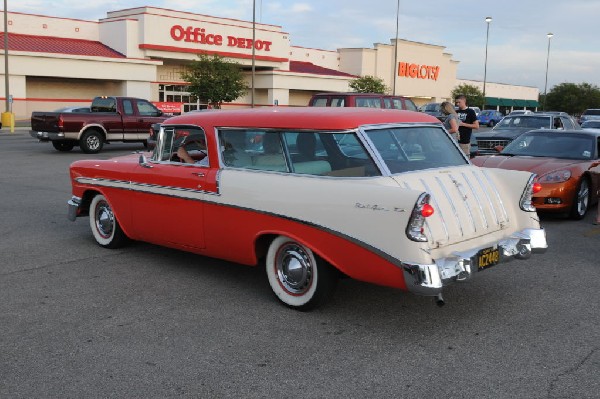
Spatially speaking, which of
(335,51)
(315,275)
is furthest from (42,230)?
(335,51)

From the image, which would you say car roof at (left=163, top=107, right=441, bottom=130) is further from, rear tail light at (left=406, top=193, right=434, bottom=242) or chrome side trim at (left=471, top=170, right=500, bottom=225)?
rear tail light at (left=406, top=193, right=434, bottom=242)

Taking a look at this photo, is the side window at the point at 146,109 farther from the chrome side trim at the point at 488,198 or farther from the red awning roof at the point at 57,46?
the red awning roof at the point at 57,46

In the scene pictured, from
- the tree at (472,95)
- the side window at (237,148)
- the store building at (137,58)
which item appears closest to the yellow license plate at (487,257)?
the side window at (237,148)

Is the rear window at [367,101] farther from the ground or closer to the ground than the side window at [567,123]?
farther from the ground

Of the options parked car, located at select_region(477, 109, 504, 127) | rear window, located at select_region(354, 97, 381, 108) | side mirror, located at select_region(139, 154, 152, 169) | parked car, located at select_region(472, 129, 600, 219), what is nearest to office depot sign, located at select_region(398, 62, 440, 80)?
parked car, located at select_region(477, 109, 504, 127)

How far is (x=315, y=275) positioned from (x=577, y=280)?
2858 millimetres

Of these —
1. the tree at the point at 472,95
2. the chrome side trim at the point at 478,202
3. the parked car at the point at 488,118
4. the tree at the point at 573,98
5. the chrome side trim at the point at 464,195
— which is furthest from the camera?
the tree at the point at 573,98

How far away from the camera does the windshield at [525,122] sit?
58.0ft

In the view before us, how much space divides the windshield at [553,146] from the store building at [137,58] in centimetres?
2833

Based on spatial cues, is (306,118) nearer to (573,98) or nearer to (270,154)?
(270,154)

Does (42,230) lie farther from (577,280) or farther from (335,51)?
(335,51)

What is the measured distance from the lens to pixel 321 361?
4277mm

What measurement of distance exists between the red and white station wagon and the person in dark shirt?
6.55 m

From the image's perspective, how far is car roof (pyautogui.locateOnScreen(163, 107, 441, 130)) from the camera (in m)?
5.28
